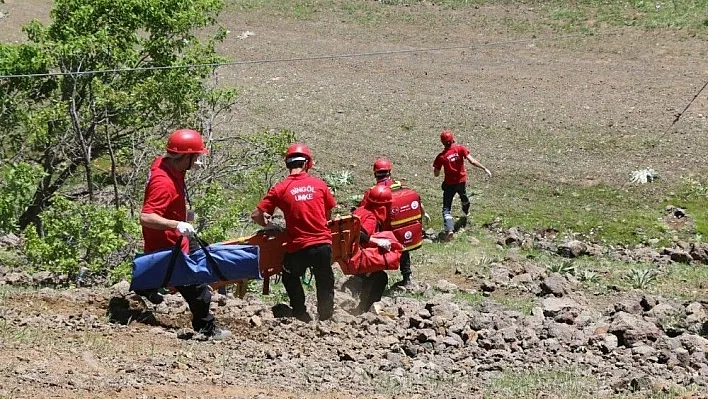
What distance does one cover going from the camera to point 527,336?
923 cm

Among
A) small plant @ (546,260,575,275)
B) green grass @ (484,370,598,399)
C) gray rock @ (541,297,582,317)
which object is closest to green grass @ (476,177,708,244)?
small plant @ (546,260,575,275)

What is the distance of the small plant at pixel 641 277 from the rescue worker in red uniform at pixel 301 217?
207 inches

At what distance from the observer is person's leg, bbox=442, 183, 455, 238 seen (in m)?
16.8

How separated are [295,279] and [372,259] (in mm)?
1199

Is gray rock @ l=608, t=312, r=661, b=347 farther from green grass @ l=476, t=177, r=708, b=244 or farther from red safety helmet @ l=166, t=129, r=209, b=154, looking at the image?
green grass @ l=476, t=177, r=708, b=244

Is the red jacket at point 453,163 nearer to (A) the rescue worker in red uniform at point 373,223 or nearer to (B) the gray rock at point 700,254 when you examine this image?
(B) the gray rock at point 700,254

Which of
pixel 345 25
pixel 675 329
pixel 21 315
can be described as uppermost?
pixel 21 315

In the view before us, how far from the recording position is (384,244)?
10.7 meters

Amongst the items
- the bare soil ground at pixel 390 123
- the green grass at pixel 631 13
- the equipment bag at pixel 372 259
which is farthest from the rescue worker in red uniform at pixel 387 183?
the green grass at pixel 631 13

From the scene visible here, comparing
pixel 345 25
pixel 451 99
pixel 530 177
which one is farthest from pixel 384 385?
pixel 345 25

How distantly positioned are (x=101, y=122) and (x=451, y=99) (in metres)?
13.4

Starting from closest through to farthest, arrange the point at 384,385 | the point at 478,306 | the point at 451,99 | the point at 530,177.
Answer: the point at 384,385 → the point at 478,306 → the point at 530,177 → the point at 451,99

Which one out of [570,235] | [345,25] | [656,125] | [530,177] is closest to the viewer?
[570,235]

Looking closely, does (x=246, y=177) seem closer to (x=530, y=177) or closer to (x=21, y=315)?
(x=21, y=315)
